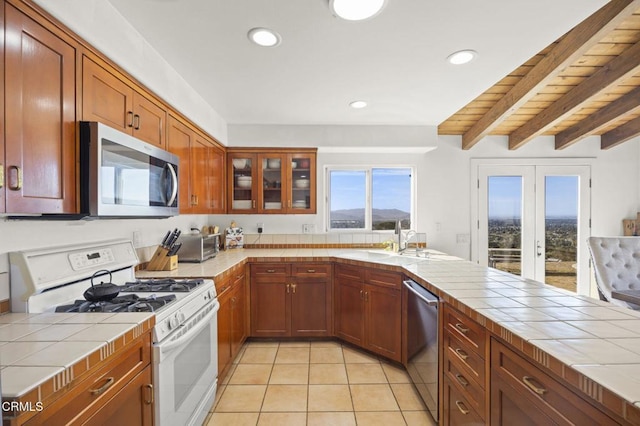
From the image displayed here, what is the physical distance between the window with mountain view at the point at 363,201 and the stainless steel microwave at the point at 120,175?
224 centimetres

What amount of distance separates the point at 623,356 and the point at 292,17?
75.9 inches

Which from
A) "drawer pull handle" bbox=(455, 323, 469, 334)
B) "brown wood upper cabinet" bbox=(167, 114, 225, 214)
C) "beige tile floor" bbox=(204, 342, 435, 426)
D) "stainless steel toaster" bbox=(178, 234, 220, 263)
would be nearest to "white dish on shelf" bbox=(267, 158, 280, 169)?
"brown wood upper cabinet" bbox=(167, 114, 225, 214)

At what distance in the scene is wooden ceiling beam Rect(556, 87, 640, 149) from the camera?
9.48ft

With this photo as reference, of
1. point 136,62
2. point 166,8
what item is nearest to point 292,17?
point 166,8

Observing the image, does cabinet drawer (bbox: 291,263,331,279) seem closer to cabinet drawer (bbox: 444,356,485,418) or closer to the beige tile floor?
the beige tile floor

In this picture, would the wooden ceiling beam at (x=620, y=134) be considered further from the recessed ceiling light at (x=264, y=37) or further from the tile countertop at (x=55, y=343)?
the tile countertop at (x=55, y=343)

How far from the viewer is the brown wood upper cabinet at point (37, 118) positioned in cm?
105

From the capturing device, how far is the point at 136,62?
1720mm

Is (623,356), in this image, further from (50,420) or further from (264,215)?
(264,215)

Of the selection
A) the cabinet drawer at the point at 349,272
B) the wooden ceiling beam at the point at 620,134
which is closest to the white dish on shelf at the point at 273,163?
the cabinet drawer at the point at 349,272

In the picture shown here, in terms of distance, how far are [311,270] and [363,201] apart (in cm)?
127

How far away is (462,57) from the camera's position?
6.33ft

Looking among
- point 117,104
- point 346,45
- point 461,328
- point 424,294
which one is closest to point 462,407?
point 461,328

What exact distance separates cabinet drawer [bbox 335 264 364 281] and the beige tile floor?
0.71 m
